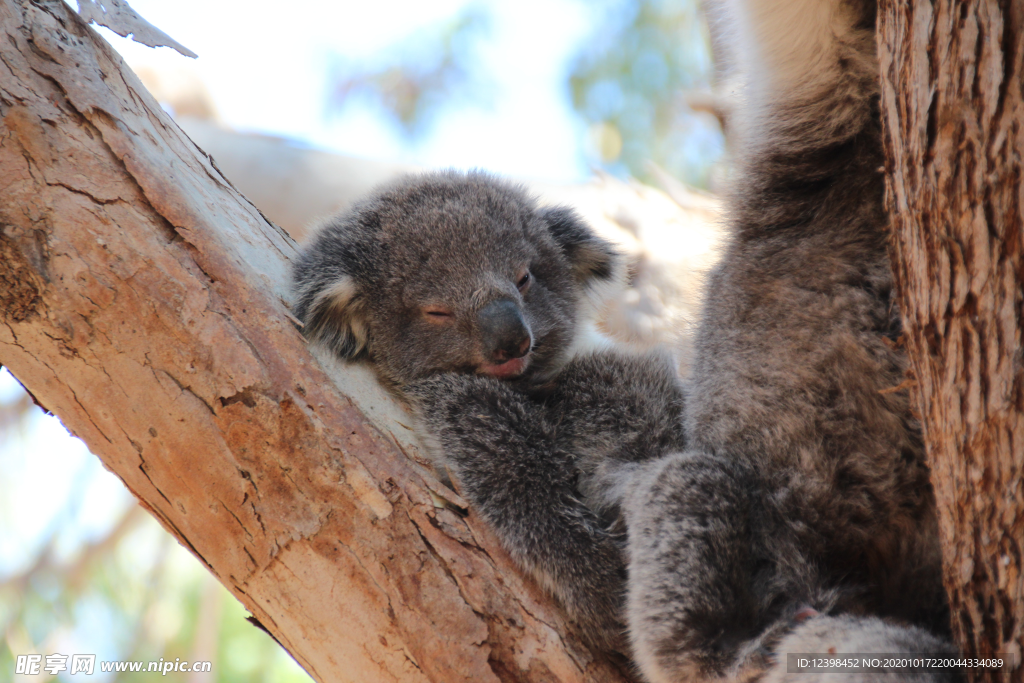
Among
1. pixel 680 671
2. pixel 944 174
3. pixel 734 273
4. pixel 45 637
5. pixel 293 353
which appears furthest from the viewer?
pixel 45 637

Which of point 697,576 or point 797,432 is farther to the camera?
point 797,432

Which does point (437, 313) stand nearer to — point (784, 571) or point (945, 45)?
point (784, 571)

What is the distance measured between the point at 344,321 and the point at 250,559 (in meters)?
0.91

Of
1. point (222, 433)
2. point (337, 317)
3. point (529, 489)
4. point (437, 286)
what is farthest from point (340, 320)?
point (529, 489)

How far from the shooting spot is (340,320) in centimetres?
275

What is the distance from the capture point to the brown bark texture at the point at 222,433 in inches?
83.4

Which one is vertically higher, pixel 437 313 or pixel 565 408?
pixel 437 313

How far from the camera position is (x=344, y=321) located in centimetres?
277

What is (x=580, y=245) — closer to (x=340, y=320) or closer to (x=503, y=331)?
(x=503, y=331)

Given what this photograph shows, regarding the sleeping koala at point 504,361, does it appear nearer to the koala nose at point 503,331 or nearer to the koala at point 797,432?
the koala nose at point 503,331

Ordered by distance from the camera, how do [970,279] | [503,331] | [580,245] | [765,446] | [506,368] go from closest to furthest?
[970,279]
[765,446]
[503,331]
[506,368]
[580,245]

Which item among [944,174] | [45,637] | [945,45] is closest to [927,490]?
[944,174]

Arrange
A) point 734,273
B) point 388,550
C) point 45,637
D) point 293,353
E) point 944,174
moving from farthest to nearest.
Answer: point 45,637, point 734,273, point 293,353, point 388,550, point 944,174

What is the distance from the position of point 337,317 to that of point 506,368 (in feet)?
2.03
